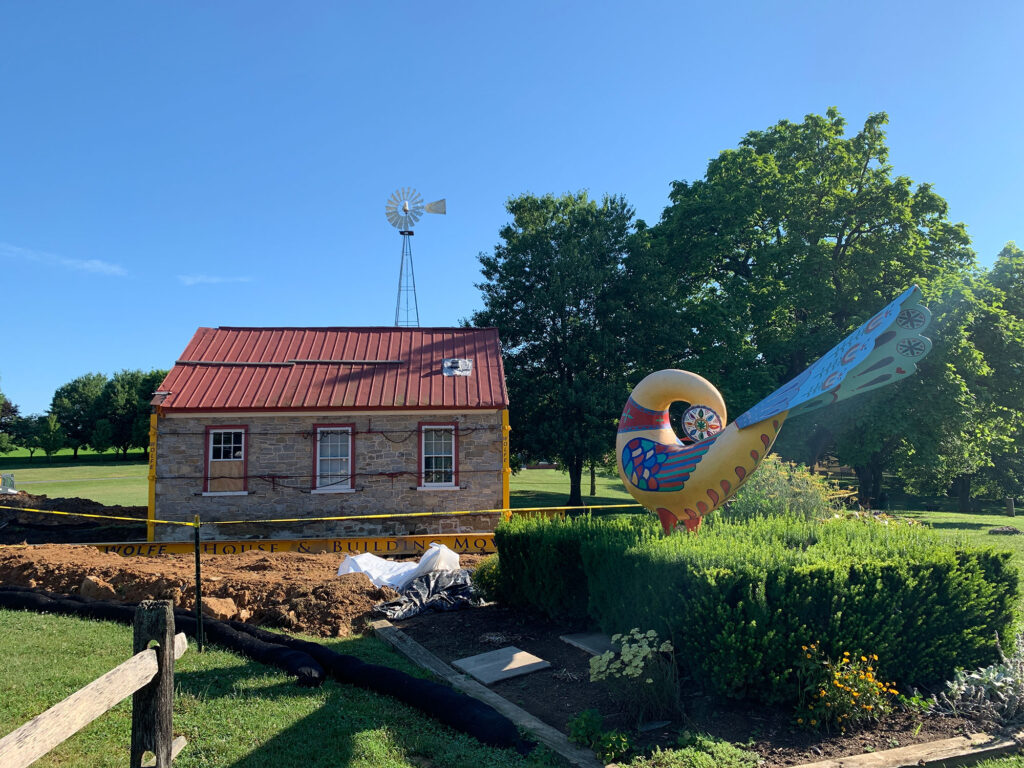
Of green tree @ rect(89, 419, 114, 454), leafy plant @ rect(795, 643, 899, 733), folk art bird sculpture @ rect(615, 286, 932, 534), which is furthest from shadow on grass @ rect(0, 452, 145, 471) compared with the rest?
leafy plant @ rect(795, 643, 899, 733)

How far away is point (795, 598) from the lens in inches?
228

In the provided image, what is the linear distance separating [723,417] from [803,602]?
10.0 feet

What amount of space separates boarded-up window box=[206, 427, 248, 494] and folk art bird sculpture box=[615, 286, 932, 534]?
10888mm

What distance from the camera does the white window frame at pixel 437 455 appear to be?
1645cm

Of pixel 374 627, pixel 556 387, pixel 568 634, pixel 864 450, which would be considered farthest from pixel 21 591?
pixel 864 450

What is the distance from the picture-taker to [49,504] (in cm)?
1998

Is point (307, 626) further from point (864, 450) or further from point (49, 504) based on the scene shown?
point (864, 450)

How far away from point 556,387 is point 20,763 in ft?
70.5

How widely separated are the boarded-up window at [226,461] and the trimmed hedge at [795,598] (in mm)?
11057

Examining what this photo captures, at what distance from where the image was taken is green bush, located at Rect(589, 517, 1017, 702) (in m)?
5.66

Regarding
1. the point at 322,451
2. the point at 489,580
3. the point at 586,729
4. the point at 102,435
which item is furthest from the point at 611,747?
the point at 102,435

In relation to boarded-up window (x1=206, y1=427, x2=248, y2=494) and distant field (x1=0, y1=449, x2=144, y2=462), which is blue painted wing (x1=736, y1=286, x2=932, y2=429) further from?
distant field (x1=0, y1=449, x2=144, y2=462)

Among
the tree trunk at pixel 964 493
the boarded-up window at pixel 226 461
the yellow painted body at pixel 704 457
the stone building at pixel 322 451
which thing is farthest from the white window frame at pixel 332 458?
the tree trunk at pixel 964 493

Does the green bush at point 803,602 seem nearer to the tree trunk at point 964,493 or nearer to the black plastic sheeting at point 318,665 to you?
the black plastic sheeting at point 318,665
